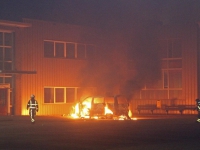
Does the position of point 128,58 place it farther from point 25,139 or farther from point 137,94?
point 25,139

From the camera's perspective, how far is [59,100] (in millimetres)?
43406

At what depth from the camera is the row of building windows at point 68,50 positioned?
1678 inches

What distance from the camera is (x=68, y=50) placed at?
4419 cm

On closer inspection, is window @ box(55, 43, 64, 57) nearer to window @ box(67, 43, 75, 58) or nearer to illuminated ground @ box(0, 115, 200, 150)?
window @ box(67, 43, 75, 58)

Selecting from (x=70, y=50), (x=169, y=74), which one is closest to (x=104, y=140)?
(x=70, y=50)

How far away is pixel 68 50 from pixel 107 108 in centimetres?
1108

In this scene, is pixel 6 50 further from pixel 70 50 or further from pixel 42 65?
pixel 70 50

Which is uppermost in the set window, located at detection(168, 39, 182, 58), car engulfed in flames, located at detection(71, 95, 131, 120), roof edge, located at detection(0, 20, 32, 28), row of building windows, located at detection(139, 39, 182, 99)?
roof edge, located at detection(0, 20, 32, 28)

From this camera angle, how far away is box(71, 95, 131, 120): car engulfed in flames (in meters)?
34.2

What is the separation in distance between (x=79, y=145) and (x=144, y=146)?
7.42 ft

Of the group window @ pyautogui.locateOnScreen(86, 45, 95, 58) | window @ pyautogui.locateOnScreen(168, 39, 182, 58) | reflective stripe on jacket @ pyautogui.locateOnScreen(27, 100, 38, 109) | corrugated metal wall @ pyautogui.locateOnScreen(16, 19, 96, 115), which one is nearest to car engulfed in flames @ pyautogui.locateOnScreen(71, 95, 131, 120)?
reflective stripe on jacket @ pyautogui.locateOnScreen(27, 100, 38, 109)

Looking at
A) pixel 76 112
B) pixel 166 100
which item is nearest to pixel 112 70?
pixel 166 100

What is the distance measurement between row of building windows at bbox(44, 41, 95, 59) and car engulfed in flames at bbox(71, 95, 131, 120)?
8.55 m

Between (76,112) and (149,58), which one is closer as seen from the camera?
(76,112)
